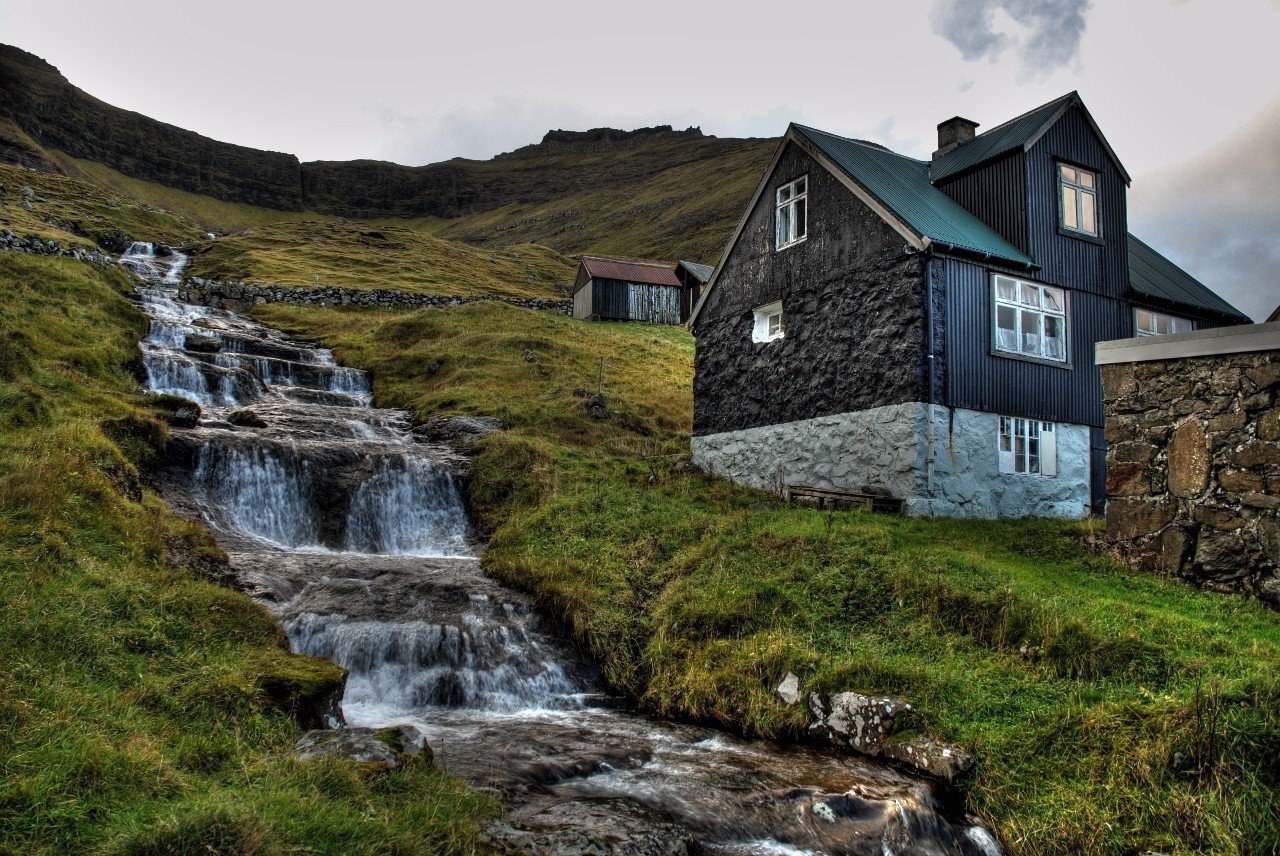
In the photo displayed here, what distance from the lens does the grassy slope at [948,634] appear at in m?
7.76

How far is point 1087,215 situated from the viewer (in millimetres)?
22328

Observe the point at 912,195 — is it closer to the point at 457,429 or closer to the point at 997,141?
the point at 997,141

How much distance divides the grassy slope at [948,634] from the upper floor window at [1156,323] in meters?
8.42

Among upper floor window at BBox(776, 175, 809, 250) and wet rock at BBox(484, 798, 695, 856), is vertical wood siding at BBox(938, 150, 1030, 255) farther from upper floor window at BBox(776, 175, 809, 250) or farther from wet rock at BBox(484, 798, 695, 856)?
wet rock at BBox(484, 798, 695, 856)

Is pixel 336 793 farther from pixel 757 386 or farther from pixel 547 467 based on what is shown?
pixel 757 386

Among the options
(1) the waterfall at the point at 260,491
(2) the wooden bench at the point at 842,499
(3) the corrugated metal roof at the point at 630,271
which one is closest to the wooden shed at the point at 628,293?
(3) the corrugated metal roof at the point at 630,271

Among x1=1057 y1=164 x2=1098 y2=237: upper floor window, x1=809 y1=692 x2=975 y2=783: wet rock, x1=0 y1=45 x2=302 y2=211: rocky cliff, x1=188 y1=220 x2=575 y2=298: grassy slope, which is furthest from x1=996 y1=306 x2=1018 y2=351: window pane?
x1=0 y1=45 x2=302 y2=211: rocky cliff

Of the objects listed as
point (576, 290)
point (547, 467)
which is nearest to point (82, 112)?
point (576, 290)

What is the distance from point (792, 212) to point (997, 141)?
5.92m

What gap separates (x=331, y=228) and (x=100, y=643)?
83.5 metres

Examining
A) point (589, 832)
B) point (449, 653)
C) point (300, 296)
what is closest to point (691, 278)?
point (300, 296)

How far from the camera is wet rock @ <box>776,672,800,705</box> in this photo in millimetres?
10914

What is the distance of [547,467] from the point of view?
23.2m

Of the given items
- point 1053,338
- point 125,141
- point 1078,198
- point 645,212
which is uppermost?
point 125,141
